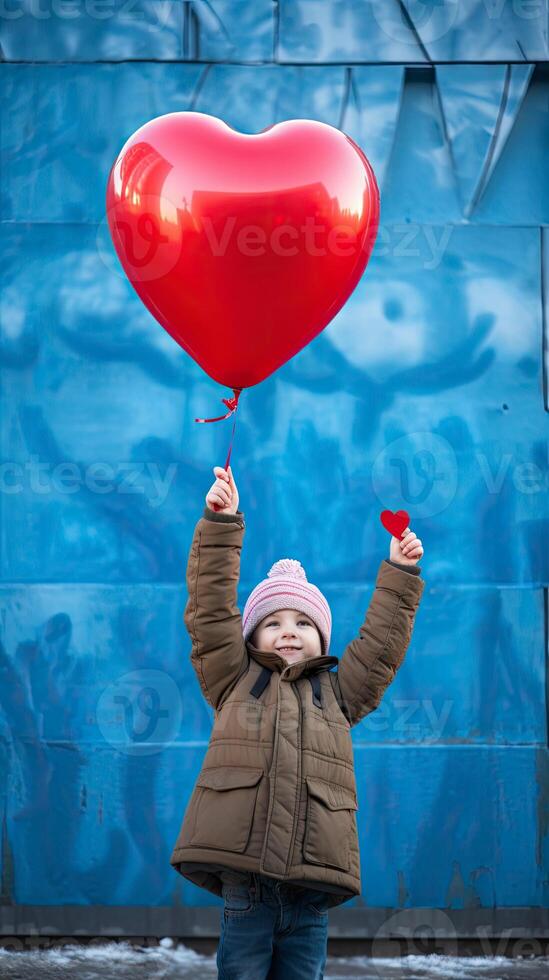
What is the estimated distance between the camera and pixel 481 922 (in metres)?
3.61

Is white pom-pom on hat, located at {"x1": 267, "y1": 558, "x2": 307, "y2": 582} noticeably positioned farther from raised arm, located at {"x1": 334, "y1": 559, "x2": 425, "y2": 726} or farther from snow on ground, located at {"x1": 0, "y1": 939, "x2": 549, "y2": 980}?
snow on ground, located at {"x1": 0, "y1": 939, "x2": 549, "y2": 980}

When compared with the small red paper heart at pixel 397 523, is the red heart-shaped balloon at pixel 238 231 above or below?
above

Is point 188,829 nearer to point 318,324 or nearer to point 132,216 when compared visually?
point 318,324

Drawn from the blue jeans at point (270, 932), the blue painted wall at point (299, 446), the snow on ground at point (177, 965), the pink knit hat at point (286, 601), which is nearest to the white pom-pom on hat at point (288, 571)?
the pink knit hat at point (286, 601)

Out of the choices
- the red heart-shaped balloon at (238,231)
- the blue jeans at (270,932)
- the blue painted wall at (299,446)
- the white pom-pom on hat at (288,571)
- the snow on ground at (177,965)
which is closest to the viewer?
the blue jeans at (270,932)

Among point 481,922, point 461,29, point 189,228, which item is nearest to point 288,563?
point 189,228

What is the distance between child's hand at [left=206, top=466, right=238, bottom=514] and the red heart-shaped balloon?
244 millimetres

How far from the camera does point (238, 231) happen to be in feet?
7.70

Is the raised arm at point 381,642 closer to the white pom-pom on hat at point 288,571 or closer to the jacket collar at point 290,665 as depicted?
the jacket collar at point 290,665

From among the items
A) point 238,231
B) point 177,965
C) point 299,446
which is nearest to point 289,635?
point 238,231

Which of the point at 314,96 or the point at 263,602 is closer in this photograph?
the point at 263,602

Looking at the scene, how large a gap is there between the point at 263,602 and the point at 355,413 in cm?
134

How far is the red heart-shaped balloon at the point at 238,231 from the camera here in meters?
2.36

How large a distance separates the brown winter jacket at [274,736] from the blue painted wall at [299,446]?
3.88 feet
